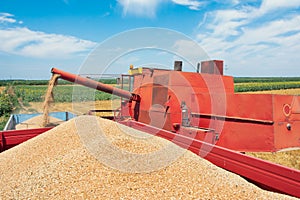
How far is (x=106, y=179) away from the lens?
222 centimetres

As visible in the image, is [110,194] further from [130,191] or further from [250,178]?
[250,178]

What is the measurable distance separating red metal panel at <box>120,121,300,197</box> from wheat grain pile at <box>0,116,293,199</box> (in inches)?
2.9

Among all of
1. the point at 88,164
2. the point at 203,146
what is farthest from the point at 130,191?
the point at 203,146

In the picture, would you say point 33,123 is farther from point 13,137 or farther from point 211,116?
point 211,116

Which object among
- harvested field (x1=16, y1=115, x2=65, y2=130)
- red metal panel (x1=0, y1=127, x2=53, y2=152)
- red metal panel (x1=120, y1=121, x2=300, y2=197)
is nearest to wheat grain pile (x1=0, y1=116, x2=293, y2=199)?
red metal panel (x1=120, y1=121, x2=300, y2=197)

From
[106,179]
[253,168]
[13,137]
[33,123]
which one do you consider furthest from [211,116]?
[33,123]

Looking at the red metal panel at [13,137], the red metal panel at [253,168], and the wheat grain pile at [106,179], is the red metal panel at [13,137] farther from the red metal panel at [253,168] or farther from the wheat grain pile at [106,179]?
the red metal panel at [253,168]

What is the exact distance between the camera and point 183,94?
4.07 m

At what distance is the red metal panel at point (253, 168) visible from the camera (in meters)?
1.85

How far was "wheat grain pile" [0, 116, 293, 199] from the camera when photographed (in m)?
2.03

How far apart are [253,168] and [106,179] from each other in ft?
4.18

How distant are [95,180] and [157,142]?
3.39 feet

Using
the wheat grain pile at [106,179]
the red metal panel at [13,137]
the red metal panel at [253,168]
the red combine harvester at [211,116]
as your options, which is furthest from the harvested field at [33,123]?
the red metal panel at [253,168]

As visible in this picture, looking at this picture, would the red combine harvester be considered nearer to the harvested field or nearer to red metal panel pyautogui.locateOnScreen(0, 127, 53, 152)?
red metal panel pyautogui.locateOnScreen(0, 127, 53, 152)
